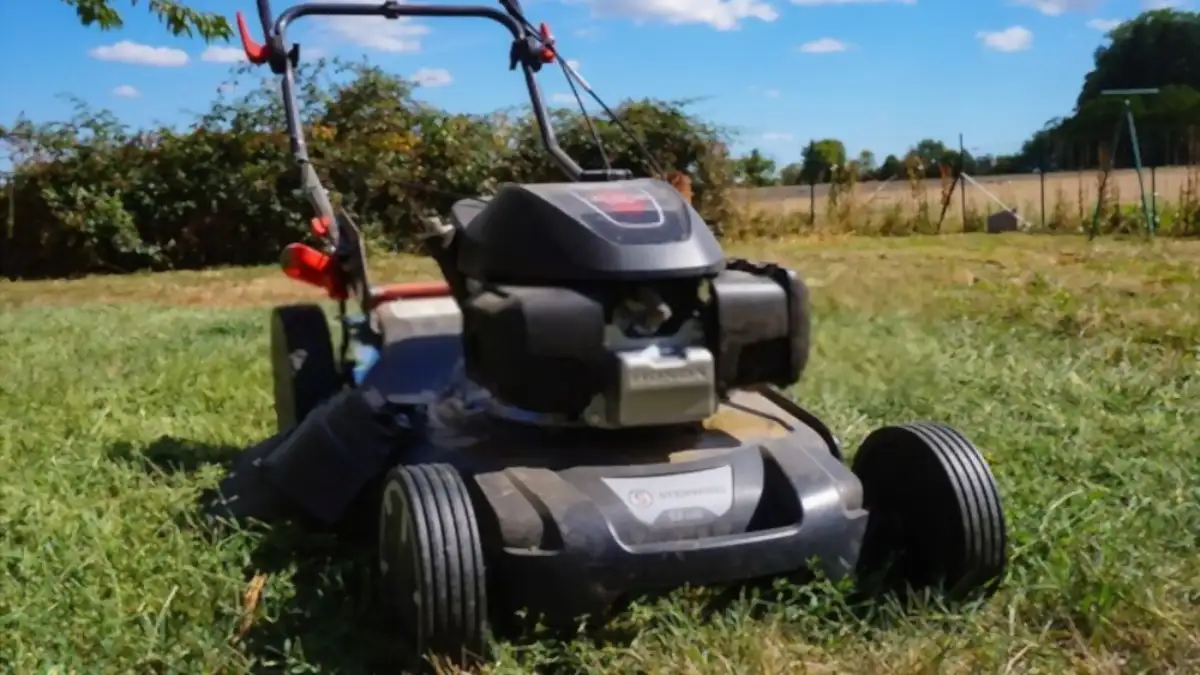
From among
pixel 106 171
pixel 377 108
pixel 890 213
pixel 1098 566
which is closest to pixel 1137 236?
pixel 890 213

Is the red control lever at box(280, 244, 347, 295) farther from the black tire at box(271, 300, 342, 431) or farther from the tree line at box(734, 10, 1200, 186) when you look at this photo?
the tree line at box(734, 10, 1200, 186)

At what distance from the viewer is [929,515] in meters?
2.29

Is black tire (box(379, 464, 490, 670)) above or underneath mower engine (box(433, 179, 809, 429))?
underneath

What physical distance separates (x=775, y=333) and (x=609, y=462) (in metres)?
0.36

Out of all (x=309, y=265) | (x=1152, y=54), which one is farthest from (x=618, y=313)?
(x=1152, y=54)

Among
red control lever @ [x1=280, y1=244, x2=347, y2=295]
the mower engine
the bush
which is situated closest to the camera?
the mower engine

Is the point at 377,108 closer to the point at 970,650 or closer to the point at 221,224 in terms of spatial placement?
the point at 221,224

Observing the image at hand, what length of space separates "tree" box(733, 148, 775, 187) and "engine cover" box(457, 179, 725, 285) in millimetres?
10885

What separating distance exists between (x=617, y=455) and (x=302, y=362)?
1.26 m

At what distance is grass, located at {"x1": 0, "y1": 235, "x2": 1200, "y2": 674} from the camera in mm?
2139

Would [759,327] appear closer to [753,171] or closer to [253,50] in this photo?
[253,50]

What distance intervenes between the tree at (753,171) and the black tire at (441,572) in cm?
1124

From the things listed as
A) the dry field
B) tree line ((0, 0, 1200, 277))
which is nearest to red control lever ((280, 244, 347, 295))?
tree line ((0, 0, 1200, 277))

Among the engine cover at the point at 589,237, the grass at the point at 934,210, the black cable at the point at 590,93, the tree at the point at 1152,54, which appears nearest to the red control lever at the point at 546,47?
the black cable at the point at 590,93
